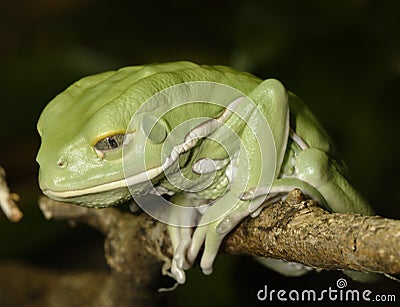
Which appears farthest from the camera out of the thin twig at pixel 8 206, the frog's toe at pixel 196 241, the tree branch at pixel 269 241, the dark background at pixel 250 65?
the dark background at pixel 250 65

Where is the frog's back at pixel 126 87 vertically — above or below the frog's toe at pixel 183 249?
above

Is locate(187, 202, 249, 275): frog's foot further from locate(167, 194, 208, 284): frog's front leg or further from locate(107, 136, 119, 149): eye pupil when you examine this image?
locate(107, 136, 119, 149): eye pupil

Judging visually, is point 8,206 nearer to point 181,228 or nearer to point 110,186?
point 110,186

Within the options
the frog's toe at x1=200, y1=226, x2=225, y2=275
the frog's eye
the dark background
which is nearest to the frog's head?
the frog's eye

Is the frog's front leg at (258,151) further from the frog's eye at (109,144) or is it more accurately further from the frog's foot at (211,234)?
the frog's eye at (109,144)

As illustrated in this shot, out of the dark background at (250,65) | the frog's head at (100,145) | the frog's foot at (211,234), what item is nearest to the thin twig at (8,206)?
the frog's head at (100,145)

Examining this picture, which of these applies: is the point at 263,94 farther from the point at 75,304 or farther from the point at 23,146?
the point at 23,146

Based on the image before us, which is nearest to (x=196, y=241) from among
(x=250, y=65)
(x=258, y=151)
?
(x=258, y=151)
